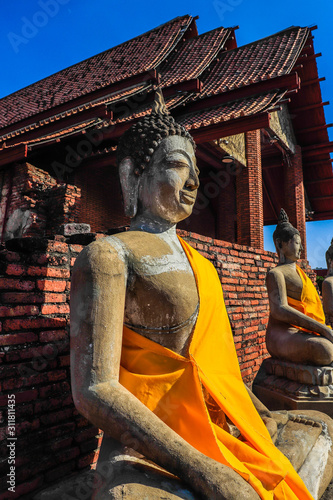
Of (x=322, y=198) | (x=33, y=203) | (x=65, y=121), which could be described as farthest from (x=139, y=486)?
(x=322, y=198)

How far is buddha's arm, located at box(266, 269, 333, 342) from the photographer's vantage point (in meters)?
3.09

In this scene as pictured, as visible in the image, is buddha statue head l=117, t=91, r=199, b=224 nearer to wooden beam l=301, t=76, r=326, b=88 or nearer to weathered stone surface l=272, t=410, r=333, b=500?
weathered stone surface l=272, t=410, r=333, b=500

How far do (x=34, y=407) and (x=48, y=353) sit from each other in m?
0.29

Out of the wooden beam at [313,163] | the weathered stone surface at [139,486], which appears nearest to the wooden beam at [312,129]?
the wooden beam at [313,163]

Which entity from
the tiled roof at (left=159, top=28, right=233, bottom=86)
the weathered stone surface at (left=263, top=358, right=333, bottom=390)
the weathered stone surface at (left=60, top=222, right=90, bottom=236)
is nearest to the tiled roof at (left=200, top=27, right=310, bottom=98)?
the tiled roof at (left=159, top=28, right=233, bottom=86)

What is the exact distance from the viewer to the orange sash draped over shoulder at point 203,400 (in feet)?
4.03

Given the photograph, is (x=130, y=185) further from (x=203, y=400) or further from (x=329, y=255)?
(x=329, y=255)

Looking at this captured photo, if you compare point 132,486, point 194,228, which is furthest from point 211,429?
point 194,228

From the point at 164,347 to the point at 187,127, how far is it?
5.84m

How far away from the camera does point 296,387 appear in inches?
115

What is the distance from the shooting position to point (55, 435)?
2000 millimetres

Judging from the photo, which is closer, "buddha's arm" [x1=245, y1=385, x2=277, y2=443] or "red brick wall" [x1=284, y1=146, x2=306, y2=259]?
"buddha's arm" [x1=245, y1=385, x2=277, y2=443]

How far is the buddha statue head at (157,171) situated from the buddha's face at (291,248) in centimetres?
222

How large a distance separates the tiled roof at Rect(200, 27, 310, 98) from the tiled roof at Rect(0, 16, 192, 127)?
5.06 ft
